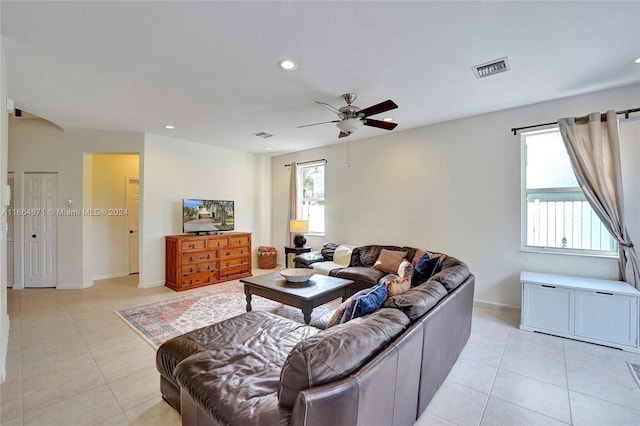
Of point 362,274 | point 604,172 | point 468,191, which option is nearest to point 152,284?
point 362,274

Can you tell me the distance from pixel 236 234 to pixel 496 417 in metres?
4.82

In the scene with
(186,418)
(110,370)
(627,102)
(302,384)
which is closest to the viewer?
(302,384)

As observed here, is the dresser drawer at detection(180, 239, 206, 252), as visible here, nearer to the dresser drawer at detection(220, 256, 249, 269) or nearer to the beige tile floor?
the dresser drawer at detection(220, 256, 249, 269)

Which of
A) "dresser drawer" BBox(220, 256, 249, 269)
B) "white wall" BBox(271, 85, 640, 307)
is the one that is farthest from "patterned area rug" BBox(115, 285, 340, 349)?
"white wall" BBox(271, 85, 640, 307)

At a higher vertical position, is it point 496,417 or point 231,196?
point 231,196

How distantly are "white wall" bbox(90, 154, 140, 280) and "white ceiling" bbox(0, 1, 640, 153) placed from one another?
186 centimetres

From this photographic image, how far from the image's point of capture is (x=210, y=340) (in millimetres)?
1918

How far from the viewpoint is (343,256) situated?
4.82m

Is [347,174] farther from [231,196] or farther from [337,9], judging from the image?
[337,9]

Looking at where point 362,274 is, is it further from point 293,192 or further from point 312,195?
point 293,192

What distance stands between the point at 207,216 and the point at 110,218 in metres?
2.04

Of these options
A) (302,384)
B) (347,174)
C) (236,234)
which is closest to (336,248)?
(347,174)

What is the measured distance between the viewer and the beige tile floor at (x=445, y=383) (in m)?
1.87

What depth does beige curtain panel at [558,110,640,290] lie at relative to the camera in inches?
116
